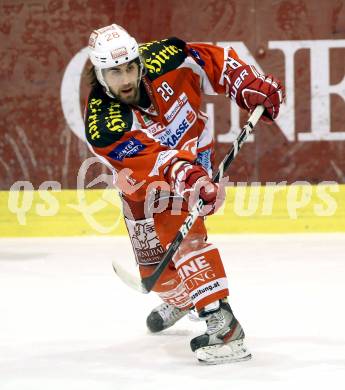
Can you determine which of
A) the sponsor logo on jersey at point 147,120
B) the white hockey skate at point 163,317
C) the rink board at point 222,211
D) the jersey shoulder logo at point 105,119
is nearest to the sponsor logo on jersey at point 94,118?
the jersey shoulder logo at point 105,119

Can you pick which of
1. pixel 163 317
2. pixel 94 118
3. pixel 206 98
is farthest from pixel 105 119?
pixel 206 98

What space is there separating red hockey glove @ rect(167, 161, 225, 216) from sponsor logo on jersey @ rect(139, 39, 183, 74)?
494 millimetres

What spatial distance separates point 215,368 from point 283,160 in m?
2.79

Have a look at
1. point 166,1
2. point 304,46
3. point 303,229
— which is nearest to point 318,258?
point 303,229

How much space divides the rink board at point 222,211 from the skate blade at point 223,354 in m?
2.47

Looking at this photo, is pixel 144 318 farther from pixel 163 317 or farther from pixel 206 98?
pixel 206 98

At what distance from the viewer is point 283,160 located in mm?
5934

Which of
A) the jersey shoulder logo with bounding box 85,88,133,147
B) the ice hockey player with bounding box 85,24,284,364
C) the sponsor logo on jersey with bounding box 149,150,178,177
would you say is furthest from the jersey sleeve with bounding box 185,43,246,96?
the sponsor logo on jersey with bounding box 149,150,178,177

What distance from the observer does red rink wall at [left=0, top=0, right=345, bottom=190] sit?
589 centimetres

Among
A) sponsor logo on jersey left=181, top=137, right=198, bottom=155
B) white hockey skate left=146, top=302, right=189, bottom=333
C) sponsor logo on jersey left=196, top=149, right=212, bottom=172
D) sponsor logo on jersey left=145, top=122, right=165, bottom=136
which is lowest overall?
white hockey skate left=146, top=302, right=189, bottom=333

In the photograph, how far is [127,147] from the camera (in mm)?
3312

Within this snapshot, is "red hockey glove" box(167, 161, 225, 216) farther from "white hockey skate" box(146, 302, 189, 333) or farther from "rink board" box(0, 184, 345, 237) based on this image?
"rink board" box(0, 184, 345, 237)

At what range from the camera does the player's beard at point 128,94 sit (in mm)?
3451

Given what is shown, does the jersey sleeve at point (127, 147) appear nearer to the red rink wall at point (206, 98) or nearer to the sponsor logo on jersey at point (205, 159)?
the sponsor logo on jersey at point (205, 159)
